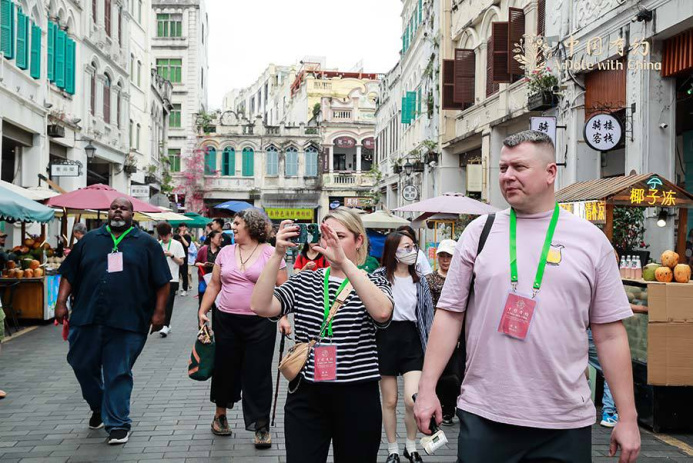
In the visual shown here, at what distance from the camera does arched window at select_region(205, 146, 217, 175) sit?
189 feet

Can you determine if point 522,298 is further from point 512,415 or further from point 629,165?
point 629,165

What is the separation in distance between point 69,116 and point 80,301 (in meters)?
18.8

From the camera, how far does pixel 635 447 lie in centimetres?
310

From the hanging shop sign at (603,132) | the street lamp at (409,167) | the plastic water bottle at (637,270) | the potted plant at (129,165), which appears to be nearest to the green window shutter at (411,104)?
the street lamp at (409,167)

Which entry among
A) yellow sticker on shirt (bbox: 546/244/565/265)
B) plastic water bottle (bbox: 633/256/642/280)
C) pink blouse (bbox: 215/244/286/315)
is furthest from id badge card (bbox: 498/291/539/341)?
plastic water bottle (bbox: 633/256/642/280)

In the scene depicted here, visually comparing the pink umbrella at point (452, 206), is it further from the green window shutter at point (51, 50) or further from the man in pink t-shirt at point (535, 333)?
the green window shutter at point (51, 50)

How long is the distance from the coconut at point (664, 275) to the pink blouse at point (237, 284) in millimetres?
3712

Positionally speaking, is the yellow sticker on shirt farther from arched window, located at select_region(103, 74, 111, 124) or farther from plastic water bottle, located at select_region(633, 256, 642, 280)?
arched window, located at select_region(103, 74, 111, 124)

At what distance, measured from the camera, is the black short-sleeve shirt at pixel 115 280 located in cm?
641

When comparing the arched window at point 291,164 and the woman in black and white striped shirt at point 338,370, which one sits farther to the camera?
the arched window at point 291,164

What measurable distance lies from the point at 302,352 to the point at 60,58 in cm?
2030

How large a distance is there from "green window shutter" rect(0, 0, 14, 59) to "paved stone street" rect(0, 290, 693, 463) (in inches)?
386

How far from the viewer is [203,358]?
258 inches

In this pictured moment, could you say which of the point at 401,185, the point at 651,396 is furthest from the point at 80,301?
the point at 401,185
